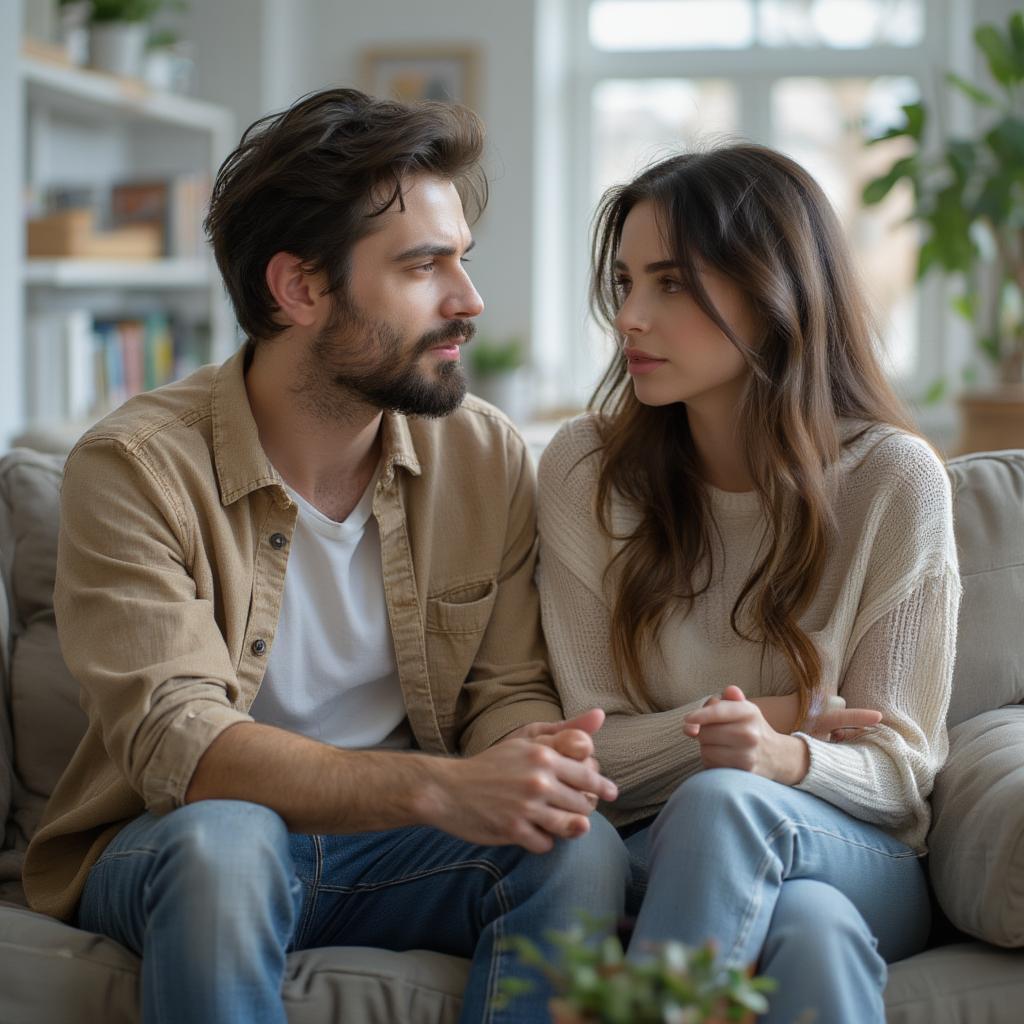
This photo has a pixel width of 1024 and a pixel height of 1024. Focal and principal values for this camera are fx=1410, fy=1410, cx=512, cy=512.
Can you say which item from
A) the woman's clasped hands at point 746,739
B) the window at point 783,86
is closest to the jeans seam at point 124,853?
the woman's clasped hands at point 746,739

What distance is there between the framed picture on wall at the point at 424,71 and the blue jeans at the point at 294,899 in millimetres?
3713

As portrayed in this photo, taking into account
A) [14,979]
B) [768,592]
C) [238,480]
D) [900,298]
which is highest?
[900,298]

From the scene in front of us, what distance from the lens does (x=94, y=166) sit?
14.6ft

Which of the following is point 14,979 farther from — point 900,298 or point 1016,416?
point 900,298

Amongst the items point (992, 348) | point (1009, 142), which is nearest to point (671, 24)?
point (1009, 142)

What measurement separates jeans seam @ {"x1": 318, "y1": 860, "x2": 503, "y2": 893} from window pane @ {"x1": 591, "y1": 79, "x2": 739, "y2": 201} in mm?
4037

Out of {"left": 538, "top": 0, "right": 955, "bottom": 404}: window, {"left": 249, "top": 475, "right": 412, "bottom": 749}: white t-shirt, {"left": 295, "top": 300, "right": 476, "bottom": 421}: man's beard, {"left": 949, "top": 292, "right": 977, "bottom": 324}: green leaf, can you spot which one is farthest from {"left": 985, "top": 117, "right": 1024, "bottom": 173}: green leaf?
{"left": 249, "top": 475, "right": 412, "bottom": 749}: white t-shirt

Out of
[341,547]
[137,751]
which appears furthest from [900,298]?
[137,751]

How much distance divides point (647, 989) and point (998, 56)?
340 cm

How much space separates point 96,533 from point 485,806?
1.77ft

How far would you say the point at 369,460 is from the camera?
6.06 ft

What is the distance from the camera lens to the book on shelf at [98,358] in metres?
3.76

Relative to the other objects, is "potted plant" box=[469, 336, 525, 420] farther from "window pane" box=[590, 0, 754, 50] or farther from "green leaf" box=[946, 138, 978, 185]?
"green leaf" box=[946, 138, 978, 185]

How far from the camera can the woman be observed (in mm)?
1556
